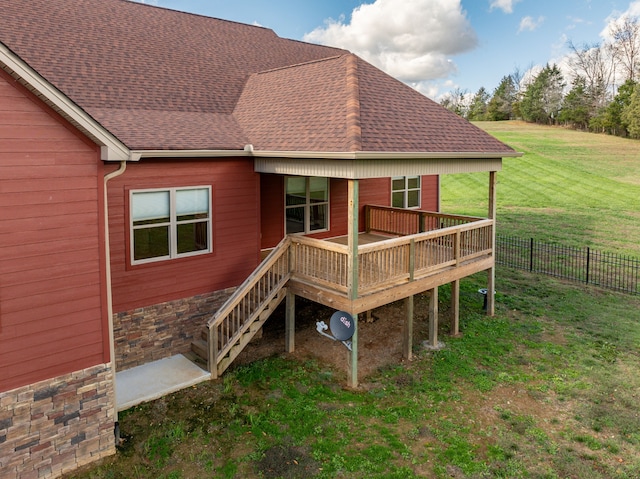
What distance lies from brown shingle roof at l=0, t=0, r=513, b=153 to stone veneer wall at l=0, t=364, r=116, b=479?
185 inches

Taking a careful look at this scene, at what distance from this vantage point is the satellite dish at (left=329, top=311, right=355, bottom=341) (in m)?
9.36

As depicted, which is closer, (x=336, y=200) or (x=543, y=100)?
(x=336, y=200)

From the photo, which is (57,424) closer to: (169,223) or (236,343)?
(236,343)

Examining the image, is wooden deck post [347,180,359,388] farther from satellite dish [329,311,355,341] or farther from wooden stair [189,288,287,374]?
wooden stair [189,288,287,374]

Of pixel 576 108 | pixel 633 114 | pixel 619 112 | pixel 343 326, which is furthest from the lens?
pixel 576 108

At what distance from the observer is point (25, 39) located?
11.4m

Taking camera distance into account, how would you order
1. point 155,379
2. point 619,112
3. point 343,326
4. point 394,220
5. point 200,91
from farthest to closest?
point 619,112 → point 394,220 → point 200,91 → point 155,379 → point 343,326

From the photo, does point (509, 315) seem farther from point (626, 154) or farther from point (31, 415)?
point (626, 154)

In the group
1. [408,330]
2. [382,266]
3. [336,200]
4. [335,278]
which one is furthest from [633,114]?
[335,278]

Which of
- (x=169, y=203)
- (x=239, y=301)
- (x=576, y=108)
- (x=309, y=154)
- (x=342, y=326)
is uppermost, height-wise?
(x=576, y=108)

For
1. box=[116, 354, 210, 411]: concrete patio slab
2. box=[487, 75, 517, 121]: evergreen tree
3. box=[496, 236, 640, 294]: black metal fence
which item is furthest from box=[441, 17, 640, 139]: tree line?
box=[116, 354, 210, 411]: concrete patio slab

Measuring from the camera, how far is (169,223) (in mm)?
10484

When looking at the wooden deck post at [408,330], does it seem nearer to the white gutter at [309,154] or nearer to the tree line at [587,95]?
the white gutter at [309,154]

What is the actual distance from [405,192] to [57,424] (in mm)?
13011
